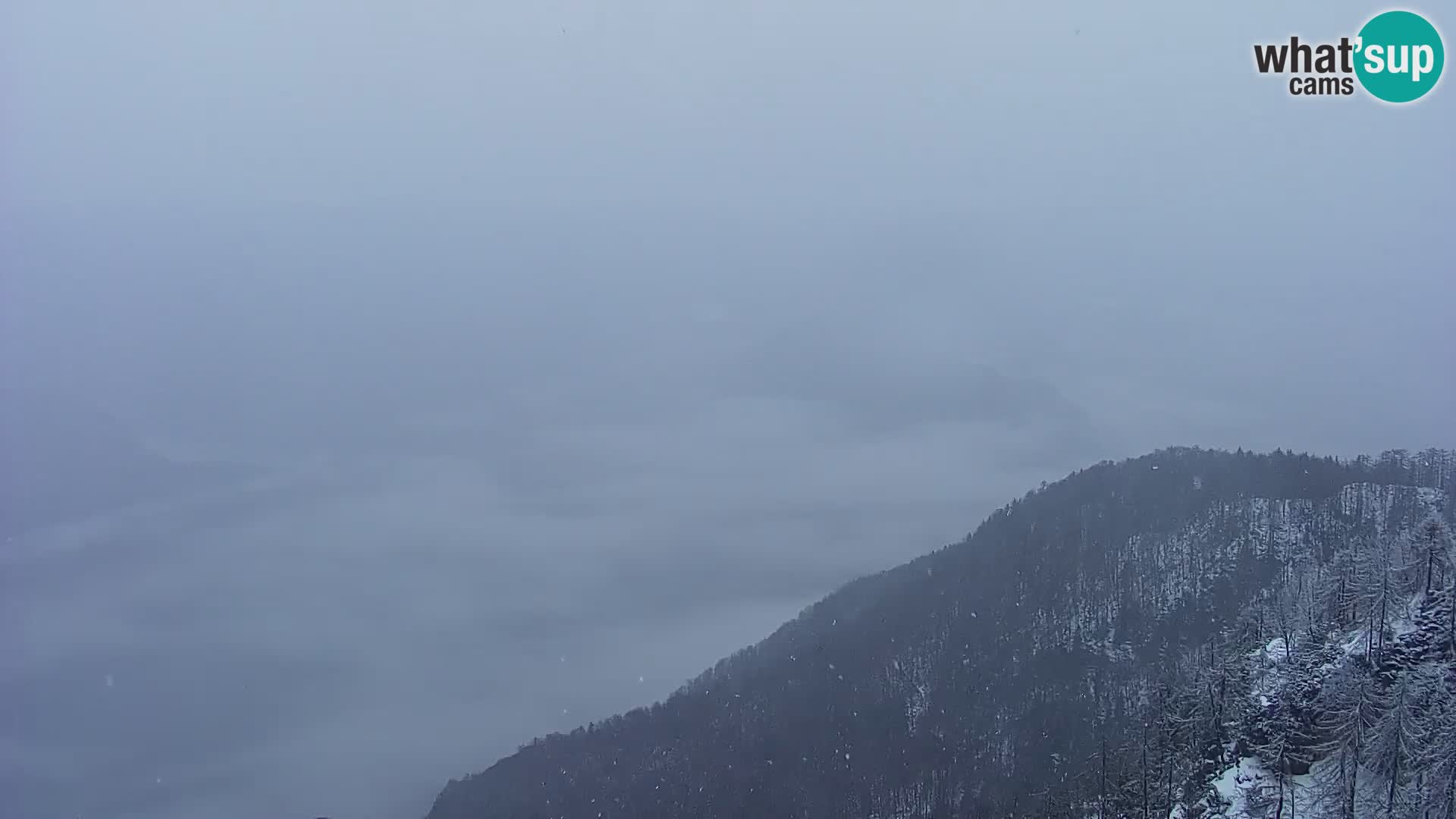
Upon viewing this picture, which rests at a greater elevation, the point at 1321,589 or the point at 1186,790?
the point at 1321,589

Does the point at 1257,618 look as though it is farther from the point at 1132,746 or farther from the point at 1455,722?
the point at 1455,722

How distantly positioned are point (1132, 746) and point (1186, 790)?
2689 inches

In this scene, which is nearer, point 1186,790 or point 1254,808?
point 1254,808

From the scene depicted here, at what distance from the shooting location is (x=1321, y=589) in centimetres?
14900

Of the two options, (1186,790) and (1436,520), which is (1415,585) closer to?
(1436,520)

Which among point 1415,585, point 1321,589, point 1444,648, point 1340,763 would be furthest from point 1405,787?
point 1321,589

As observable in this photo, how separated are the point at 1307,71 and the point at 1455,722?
65.2 meters

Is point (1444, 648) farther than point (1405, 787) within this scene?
Yes

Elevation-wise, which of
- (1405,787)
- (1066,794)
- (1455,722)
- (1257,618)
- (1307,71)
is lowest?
(1066,794)

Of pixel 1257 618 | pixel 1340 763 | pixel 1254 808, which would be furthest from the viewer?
pixel 1257 618

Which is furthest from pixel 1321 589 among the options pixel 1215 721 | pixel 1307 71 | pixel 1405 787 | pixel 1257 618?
pixel 1307 71

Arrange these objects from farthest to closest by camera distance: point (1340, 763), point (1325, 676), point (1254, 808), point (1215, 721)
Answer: point (1215, 721) → point (1325, 676) → point (1254, 808) → point (1340, 763)

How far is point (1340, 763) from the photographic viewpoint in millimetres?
95562

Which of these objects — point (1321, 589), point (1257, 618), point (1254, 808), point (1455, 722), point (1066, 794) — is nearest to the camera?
point (1455, 722)
